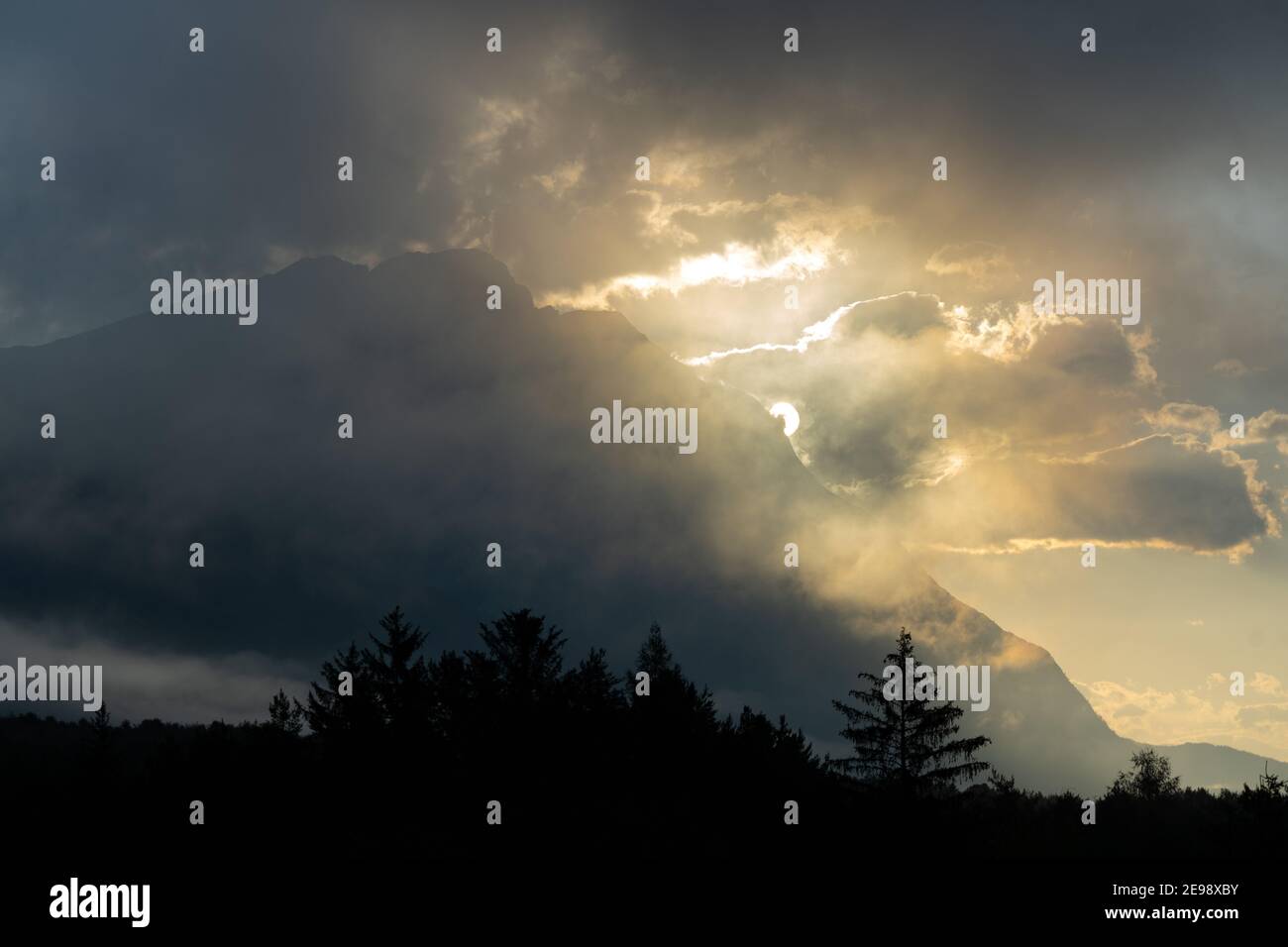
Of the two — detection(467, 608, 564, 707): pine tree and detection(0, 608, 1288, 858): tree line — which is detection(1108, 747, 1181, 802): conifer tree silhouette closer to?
detection(0, 608, 1288, 858): tree line

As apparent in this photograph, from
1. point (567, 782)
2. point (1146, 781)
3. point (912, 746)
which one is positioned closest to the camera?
point (912, 746)

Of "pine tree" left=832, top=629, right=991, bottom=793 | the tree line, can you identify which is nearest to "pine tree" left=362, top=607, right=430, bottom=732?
the tree line

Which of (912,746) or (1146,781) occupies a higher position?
(912,746)

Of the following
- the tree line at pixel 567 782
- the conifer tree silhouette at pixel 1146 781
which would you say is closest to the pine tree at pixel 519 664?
the tree line at pixel 567 782

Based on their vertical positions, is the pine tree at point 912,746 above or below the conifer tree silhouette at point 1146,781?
above

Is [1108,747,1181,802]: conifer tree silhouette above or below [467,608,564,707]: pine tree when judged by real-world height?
below

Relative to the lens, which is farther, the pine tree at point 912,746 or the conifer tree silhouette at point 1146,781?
the conifer tree silhouette at point 1146,781

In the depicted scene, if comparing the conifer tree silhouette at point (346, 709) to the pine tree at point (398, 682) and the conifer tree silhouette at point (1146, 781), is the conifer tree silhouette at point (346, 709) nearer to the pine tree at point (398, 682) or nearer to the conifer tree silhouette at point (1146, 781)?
the pine tree at point (398, 682)

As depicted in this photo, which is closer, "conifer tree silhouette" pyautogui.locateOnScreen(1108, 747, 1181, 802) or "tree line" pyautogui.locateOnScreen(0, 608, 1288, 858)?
"tree line" pyautogui.locateOnScreen(0, 608, 1288, 858)

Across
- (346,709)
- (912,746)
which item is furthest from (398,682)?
(912,746)

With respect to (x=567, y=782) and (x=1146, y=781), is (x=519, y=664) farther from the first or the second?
(x=1146, y=781)
